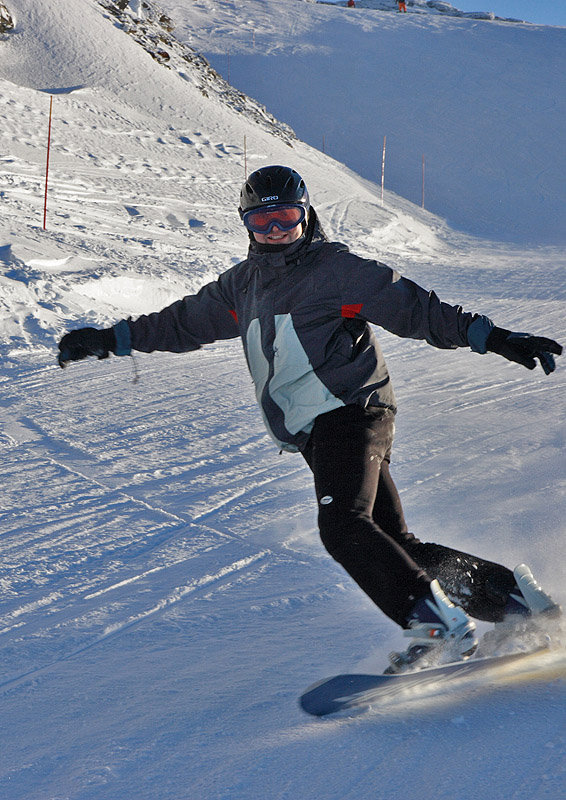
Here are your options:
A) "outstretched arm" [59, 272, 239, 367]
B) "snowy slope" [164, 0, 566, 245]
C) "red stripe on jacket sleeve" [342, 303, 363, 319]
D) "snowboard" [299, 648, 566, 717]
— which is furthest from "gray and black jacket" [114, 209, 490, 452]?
"snowy slope" [164, 0, 566, 245]

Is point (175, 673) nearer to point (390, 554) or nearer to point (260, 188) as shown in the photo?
point (390, 554)

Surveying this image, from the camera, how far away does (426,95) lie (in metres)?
29.4

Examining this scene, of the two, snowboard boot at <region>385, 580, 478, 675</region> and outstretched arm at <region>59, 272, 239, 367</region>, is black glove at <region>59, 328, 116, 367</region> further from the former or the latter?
snowboard boot at <region>385, 580, 478, 675</region>

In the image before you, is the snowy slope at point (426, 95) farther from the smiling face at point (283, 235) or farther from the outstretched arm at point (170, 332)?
the smiling face at point (283, 235)

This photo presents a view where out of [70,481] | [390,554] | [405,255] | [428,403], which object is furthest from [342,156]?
[390,554]

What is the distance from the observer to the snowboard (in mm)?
2084

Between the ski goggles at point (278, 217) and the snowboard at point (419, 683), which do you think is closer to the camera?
the snowboard at point (419, 683)

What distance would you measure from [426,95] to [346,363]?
2981 cm

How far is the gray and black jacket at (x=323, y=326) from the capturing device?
2508 millimetres

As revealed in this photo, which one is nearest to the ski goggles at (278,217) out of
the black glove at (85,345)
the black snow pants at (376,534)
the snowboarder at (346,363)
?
the snowboarder at (346,363)

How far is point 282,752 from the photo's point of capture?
77.0 inches

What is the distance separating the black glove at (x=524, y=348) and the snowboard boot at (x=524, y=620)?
2.20 feet

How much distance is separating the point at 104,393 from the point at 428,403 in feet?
8.01

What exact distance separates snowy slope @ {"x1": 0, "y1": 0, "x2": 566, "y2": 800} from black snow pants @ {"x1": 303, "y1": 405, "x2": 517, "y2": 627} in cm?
33
